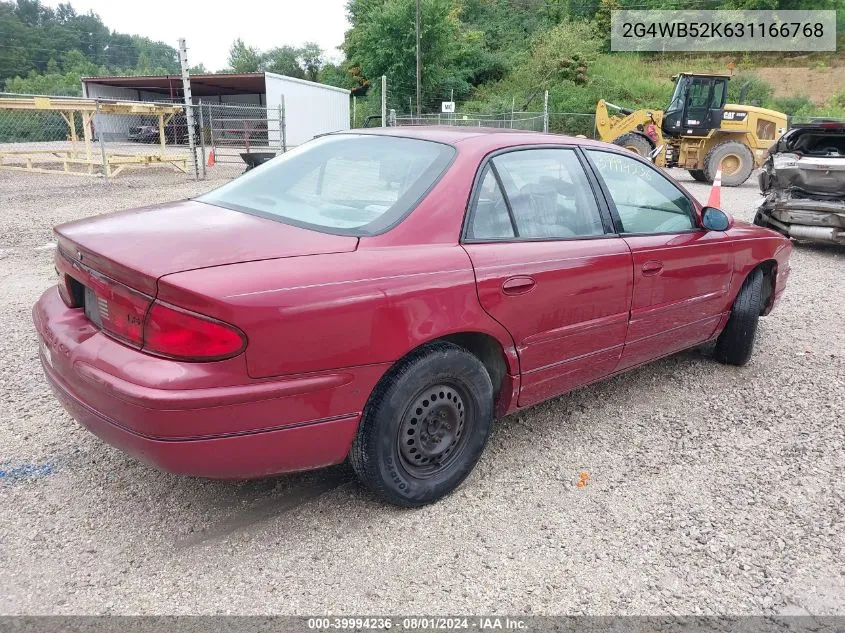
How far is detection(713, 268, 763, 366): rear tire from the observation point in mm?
4273

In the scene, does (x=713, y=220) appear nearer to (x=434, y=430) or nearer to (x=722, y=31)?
(x=434, y=430)

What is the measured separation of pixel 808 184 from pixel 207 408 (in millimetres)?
8960

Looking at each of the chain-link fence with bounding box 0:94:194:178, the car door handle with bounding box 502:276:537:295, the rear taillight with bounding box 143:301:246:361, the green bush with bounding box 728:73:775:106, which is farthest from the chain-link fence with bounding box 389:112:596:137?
the rear taillight with bounding box 143:301:246:361

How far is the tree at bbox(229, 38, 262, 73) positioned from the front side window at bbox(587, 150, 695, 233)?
75.4m

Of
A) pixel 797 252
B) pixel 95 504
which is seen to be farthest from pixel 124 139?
pixel 95 504

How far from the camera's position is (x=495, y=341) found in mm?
2842

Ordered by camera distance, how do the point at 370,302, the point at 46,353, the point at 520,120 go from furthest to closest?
1. the point at 520,120
2. the point at 46,353
3. the point at 370,302

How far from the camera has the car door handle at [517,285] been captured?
2.78 meters

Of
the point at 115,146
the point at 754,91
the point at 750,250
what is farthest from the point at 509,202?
the point at 754,91

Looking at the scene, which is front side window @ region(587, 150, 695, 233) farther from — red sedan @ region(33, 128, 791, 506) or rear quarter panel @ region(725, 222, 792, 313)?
rear quarter panel @ region(725, 222, 792, 313)

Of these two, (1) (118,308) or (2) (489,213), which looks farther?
(2) (489,213)

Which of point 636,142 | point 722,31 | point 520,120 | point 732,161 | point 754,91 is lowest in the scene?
point 732,161

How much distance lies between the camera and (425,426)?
105 inches

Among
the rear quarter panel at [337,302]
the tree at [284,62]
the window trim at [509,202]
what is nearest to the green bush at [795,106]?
the window trim at [509,202]
